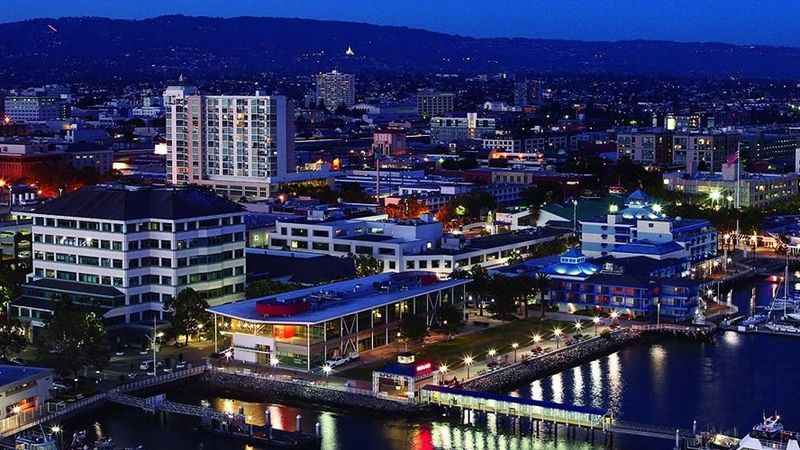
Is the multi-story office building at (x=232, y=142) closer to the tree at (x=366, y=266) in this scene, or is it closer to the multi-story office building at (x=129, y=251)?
the tree at (x=366, y=266)

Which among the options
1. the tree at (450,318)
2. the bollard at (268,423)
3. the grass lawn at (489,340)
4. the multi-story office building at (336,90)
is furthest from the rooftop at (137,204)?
the multi-story office building at (336,90)

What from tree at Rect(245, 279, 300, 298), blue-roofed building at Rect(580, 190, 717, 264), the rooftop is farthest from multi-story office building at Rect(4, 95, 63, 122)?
tree at Rect(245, 279, 300, 298)

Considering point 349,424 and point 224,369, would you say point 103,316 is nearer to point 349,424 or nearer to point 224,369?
point 224,369

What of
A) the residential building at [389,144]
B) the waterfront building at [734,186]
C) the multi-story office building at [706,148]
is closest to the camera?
the waterfront building at [734,186]

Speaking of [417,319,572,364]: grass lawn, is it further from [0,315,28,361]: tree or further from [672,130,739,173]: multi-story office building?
[672,130,739,173]: multi-story office building

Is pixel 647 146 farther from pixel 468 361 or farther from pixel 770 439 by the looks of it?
pixel 770 439

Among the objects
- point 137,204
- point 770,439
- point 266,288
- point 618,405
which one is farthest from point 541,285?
point 770,439

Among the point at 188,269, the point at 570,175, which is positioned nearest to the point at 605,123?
the point at 570,175
